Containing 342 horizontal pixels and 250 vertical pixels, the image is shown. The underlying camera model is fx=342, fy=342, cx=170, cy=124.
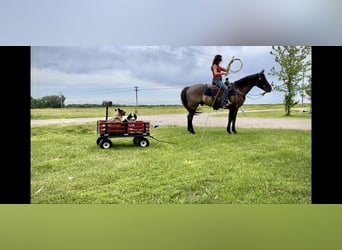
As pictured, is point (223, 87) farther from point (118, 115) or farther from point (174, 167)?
point (118, 115)

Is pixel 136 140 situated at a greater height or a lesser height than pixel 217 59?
lesser

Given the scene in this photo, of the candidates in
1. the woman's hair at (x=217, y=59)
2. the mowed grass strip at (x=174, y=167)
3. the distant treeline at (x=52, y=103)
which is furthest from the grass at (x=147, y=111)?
the woman's hair at (x=217, y=59)

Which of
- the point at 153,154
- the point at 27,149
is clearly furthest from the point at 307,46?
the point at 27,149

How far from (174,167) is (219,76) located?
3.54 feet

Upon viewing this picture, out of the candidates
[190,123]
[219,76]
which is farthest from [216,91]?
[190,123]

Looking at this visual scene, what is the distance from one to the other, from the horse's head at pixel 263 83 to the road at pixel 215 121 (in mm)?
335

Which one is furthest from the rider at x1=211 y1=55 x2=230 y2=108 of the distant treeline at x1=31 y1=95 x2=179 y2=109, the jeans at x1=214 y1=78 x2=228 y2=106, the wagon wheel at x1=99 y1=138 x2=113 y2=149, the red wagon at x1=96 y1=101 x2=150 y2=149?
the wagon wheel at x1=99 y1=138 x2=113 y2=149

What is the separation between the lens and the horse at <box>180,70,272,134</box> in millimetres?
3666

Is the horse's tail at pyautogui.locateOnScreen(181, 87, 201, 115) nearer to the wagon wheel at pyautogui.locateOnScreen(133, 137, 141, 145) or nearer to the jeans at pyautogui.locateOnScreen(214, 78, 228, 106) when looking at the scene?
the jeans at pyautogui.locateOnScreen(214, 78, 228, 106)

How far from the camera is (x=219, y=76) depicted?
3.65m

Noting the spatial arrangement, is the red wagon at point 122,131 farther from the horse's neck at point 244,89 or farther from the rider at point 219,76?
the horse's neck at point 244,89

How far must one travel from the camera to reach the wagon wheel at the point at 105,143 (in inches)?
144
